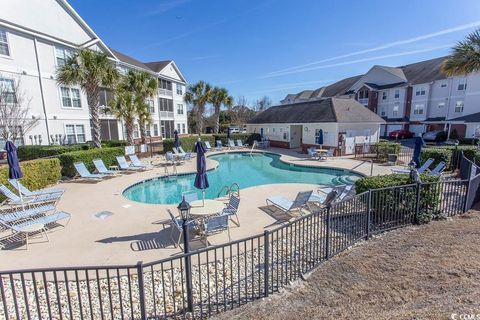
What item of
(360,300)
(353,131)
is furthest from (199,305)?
(353,131)

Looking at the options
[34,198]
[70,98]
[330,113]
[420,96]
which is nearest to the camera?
[34,198]

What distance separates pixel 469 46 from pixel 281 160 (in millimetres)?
12939

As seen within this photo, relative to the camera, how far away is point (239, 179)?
1555cm

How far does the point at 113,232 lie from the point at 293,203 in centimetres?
531

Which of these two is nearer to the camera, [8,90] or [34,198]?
[34,198]

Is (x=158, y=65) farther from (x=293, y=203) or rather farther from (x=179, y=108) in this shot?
(x=293, y=203)

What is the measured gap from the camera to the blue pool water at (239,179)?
40.5ft

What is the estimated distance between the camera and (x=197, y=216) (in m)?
6.99

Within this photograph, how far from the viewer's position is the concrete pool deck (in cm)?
565

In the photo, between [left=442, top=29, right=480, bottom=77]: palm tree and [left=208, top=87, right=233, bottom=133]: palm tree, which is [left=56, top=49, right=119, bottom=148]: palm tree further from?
[left=442, top=29, right=480, bottom=77]: palm tree

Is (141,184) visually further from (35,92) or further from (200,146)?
(35,92)

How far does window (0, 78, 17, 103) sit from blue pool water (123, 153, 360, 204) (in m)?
11.9

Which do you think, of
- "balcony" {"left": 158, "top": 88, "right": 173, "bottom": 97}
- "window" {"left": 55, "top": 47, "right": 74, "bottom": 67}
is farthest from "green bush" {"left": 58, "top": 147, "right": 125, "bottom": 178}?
"balcony" {"left": 158, "top": 88, "right": 173, "bottom": 97}

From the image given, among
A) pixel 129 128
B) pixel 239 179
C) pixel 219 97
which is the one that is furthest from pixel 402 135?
pixel 129 128
